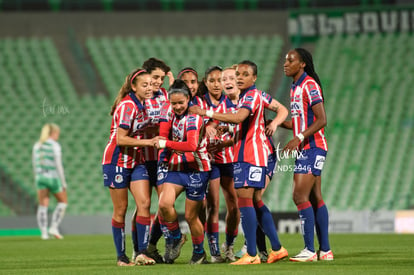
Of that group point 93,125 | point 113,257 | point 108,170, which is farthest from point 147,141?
point 93,125

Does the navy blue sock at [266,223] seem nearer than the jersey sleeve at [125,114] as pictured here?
No

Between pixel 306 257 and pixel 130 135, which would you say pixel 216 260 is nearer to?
pixel 306 257

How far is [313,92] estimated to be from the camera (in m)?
8.58

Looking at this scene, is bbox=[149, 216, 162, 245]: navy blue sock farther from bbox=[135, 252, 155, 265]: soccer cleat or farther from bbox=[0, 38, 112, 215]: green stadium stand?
bbox=[0, 38, 112, 215]: green stadium stand

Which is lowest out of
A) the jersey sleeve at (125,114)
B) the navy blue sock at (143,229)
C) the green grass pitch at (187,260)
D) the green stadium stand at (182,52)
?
the green grass pitch at (187,260)

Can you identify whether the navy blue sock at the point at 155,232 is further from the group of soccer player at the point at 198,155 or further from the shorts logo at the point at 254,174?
the shorts logo at the point at 254,174

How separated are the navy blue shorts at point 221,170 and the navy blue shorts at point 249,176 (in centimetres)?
94

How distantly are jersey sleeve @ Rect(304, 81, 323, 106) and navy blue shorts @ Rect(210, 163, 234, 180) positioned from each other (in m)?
1.31

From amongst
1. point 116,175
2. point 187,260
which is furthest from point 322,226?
point 116,175

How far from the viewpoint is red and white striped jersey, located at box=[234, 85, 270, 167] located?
26.8 ft

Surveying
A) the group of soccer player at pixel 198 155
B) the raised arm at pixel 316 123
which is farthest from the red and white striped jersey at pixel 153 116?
the raised arm at pixel 316 123

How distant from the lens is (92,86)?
77.3 ft

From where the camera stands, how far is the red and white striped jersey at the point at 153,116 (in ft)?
28.2

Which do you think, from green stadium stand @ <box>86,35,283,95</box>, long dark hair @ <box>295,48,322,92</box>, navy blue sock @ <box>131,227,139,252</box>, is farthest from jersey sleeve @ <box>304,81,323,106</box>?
green stadium stand @ <box>86,35,283,95</box>
